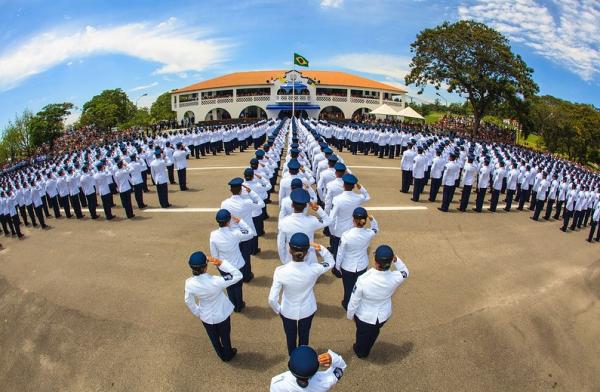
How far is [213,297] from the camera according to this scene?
4.22m

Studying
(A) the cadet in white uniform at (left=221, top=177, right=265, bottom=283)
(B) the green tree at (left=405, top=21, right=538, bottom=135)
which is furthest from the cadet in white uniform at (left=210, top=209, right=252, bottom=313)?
(B) the green tree at (left=405, top=21, right=538, bottom=135)

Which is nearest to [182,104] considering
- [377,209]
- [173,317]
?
[377,209]

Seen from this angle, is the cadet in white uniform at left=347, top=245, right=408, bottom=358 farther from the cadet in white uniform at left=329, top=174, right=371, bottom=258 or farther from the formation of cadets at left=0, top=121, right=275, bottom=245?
the formation of cadets at left=0, top=121, right=275, bottom=245

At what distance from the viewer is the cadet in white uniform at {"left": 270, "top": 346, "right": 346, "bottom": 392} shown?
2.49 metres

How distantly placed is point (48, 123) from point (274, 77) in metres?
32.8

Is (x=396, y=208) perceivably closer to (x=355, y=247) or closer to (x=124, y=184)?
(x=355, y=247)

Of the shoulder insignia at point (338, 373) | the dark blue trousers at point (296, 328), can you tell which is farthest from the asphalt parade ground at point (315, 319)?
the shoulder insignia at point (338, 373)

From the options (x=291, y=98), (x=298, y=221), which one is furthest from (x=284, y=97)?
(x=298, y=221)

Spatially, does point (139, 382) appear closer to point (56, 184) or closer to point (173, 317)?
point (173, 317)

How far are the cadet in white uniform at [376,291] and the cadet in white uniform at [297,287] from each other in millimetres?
467

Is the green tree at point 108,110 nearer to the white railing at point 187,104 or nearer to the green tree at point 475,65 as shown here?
the white railing at point 187,104

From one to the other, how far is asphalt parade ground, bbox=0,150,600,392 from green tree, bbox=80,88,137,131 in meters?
47.1

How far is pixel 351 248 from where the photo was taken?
507cm

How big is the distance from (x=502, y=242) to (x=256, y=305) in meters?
6.50
